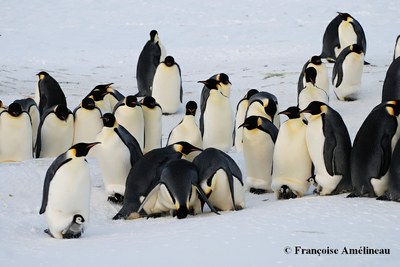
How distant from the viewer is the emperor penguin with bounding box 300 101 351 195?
5.89m

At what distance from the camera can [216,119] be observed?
8375 millimetres

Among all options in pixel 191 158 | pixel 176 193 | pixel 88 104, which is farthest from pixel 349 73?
pixel 176 193

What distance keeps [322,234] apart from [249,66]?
8.78 meters

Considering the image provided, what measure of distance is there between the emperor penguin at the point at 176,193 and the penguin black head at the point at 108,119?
643 millimetres

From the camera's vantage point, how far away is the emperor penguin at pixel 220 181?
5621 millimetres

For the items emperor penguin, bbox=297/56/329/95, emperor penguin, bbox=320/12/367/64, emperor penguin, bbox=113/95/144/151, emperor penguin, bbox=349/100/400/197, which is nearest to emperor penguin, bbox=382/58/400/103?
emperor penguin, bbox=297/56/329/95

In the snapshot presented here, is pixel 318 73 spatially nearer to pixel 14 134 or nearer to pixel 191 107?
pixel 191 107

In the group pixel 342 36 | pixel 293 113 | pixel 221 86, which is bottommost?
pixel 221 86

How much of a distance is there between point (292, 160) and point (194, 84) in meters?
6.03

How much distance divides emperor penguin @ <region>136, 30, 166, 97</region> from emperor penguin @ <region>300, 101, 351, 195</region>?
5766 millimetres

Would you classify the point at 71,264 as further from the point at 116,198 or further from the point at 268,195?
the point at 268,195

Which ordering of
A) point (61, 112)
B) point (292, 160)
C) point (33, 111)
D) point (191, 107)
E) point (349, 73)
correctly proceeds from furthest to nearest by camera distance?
point (349, 73) → point (33, 111) → point (61, 112) → point (191, 107) → point (292, 160)

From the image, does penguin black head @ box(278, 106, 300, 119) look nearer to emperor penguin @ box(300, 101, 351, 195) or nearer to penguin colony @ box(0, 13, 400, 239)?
penguin colony @ box(0, 13, 400, 239)

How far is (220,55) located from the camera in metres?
14.7
